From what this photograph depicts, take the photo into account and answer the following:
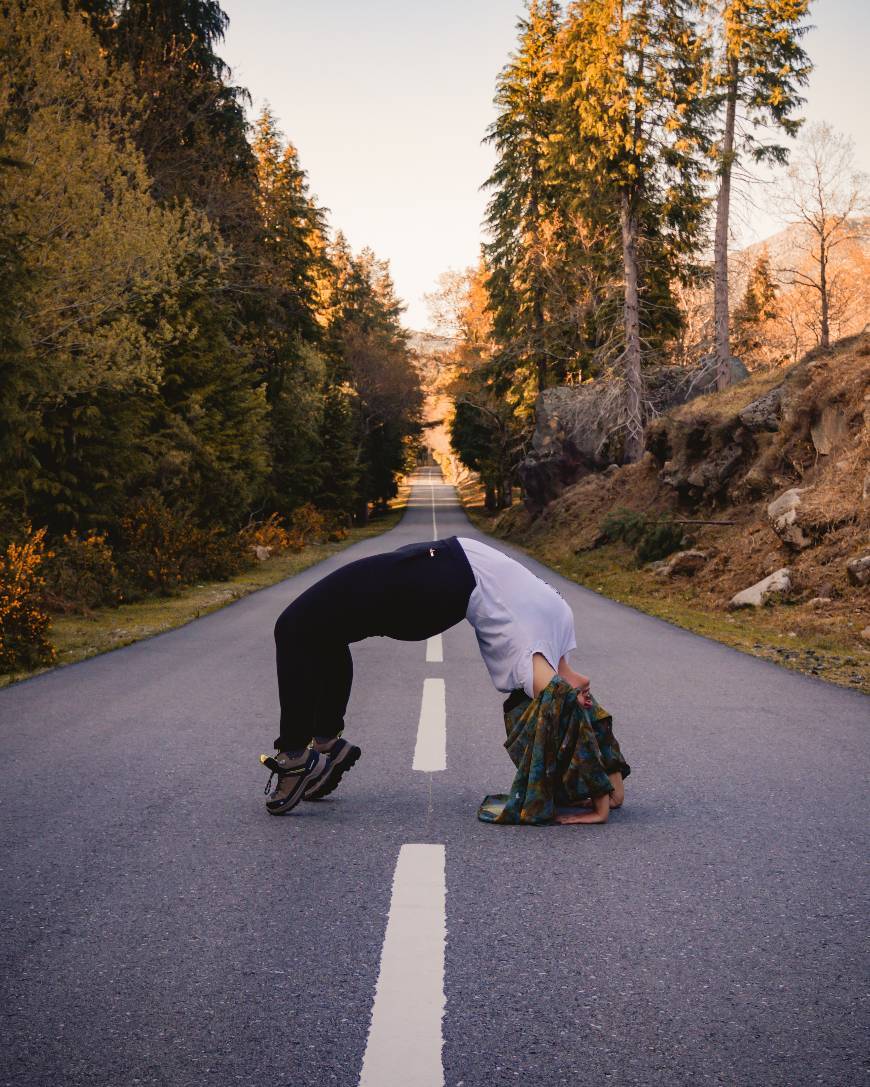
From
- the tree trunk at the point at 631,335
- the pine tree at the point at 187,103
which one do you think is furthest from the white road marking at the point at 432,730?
the tree trunk at the point at 631,335

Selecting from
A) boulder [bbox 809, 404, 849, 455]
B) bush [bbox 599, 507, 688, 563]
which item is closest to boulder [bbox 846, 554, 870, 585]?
boulder [bbox 809, 404, 849, 455]

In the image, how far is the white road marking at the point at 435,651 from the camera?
9.92m

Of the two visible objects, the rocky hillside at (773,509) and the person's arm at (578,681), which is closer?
the person's arm at (578,681)

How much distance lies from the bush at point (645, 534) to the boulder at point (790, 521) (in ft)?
14.8

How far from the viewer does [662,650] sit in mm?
10461

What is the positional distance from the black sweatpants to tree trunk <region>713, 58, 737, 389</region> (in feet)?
83.9

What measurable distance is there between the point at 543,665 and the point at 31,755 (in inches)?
135

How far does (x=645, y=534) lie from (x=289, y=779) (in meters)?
17.7

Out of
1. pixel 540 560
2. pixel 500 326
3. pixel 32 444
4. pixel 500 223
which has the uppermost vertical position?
pixel 500 223

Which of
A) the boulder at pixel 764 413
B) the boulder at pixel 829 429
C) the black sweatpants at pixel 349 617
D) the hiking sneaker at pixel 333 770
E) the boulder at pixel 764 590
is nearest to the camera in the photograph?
the black sweatpants at pixel 349 617

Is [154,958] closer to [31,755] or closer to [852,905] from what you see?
[852,905]

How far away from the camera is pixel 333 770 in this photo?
15.4 ft

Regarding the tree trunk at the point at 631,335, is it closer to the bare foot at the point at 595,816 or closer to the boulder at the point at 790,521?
the boulder at the point at 790,521

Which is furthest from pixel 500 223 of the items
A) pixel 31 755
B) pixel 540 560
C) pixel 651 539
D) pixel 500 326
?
pixel 31 755
